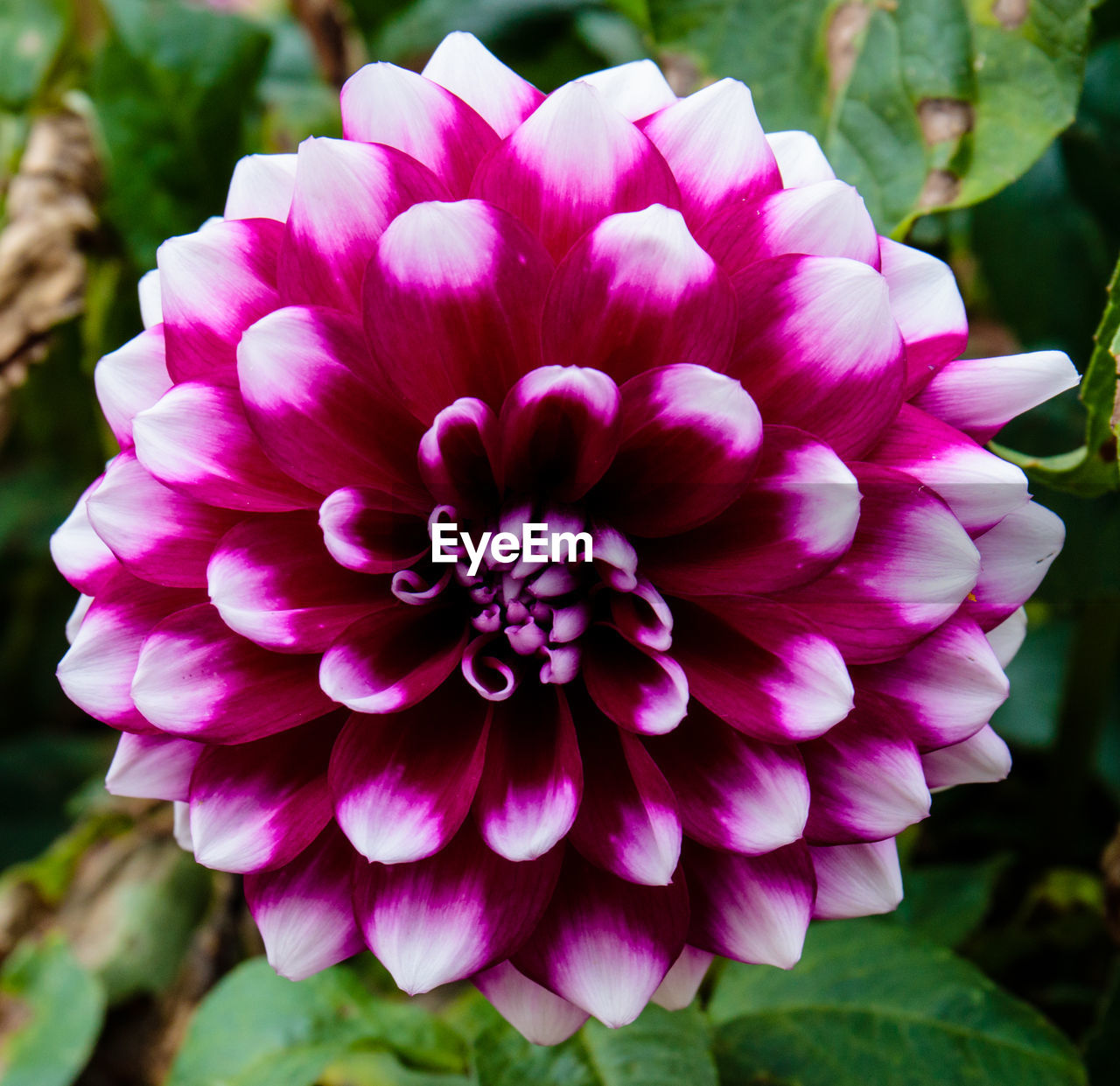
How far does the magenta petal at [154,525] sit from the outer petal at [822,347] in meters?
0.24

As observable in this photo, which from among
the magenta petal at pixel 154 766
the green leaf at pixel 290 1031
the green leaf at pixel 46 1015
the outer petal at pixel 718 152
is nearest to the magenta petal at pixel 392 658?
the magenta petal at pixel 154 766

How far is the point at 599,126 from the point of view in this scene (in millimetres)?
416

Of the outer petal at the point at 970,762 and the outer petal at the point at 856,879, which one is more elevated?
the outer petal at the point at 970,762

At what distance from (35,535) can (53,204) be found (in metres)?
0.39

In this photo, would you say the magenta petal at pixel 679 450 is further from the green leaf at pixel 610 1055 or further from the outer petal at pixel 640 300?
the green leaf at pixel 610 1055

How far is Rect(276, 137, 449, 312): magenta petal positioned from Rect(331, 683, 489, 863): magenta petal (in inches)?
7.1

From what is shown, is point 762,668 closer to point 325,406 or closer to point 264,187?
point 325,406

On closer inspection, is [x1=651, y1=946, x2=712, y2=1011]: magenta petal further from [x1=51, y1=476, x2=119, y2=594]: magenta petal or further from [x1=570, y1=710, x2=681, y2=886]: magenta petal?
[x1=51, y1=476, x2=119, y2=594]: magenta petal

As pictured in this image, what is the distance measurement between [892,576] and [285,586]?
25 centimetres

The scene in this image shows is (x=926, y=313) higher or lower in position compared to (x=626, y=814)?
higher

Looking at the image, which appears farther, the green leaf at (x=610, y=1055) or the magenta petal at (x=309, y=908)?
the green leaf at (x=610, y=1055)

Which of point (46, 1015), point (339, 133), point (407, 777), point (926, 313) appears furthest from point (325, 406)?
point (339, 133)

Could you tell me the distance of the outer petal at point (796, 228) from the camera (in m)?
0.44

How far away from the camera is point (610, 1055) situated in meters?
0.59
